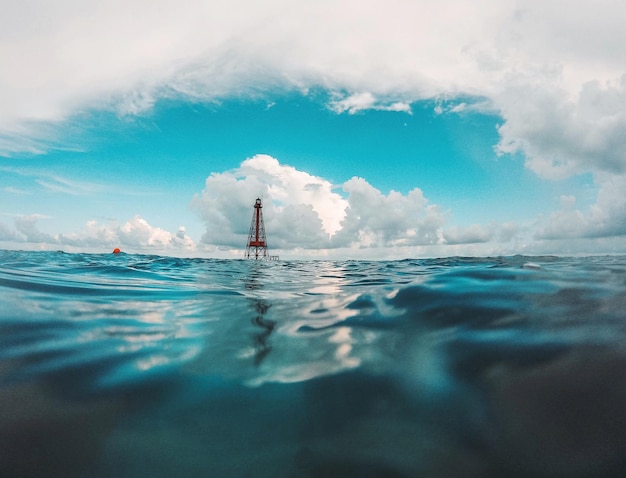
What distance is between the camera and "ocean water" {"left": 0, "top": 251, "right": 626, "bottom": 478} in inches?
67.9

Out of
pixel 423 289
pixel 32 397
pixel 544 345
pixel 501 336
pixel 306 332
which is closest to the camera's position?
pixel 32 397

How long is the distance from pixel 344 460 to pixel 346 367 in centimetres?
117

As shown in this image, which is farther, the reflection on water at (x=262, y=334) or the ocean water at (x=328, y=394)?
the reflection on water at (x=262, y=334)

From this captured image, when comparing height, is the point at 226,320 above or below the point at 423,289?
below

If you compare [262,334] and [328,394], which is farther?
[262,334]

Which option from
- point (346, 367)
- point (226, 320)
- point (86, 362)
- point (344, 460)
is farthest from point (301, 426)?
point (226, 320)

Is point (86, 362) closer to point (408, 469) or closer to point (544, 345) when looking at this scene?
point (408, 469)

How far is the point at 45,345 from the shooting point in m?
3.34

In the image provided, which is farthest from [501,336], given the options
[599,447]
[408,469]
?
[408,469]

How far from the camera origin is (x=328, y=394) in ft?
7.96

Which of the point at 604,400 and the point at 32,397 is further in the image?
the point at 32,397

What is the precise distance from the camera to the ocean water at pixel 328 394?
173cm

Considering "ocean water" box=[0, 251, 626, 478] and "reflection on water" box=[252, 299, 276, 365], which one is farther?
"reflection on water" box=[252, 299, 276, 365]

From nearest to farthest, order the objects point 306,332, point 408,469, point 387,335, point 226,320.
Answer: point 408,469
point 387,335
point 306,332
point 226,320
